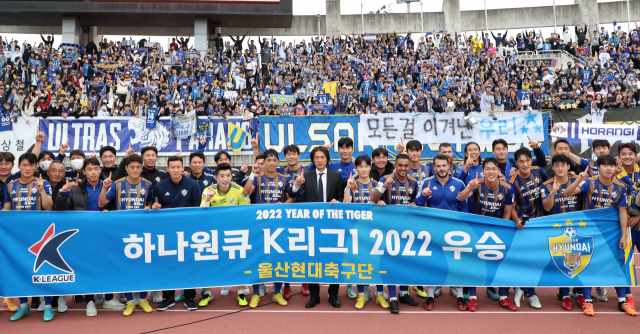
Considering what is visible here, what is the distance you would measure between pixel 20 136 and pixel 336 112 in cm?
1047

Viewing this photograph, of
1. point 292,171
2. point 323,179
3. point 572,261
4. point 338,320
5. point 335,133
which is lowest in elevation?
point 338,320

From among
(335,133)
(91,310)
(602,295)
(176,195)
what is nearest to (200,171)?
(176,195)

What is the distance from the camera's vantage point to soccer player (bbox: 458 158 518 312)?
5.96 meters

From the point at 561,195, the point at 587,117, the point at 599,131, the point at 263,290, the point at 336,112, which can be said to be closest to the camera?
the point at 561,195

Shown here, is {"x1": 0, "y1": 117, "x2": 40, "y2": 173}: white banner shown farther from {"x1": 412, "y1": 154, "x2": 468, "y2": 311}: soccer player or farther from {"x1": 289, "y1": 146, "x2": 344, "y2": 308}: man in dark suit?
{"x1": 412, "y1": 154, "x2": 468, "y2": 311}: soccer player

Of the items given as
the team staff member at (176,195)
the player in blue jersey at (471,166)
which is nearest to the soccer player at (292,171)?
the team staff member at (176,195)

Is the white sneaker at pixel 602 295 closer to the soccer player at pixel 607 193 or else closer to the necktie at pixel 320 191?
the soccer player at pixel 607 193

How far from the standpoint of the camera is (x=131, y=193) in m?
6.27

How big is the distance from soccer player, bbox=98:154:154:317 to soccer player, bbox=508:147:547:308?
4861 mm

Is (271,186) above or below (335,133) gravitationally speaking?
below

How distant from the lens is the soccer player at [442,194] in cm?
602

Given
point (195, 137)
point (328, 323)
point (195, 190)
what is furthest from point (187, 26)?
point (328, 323)

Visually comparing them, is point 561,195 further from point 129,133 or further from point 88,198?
point 129,133

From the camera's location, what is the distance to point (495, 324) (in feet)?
18.0
